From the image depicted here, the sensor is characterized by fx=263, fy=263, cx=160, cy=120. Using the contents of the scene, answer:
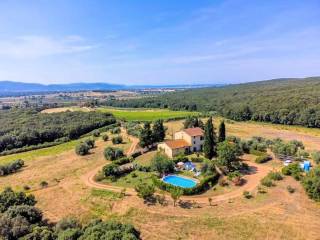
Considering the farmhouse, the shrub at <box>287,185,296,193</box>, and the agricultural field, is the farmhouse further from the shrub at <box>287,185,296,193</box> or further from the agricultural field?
the agricultural field

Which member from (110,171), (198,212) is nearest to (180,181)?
(198,212)

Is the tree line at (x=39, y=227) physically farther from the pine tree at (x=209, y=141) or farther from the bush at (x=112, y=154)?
the pine tree at (x=209, y=141)

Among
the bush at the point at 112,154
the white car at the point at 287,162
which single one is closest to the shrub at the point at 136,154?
the bush at the point at 112,154

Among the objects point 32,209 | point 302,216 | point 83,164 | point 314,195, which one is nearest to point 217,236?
point 302,216

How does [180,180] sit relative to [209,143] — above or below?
→ below

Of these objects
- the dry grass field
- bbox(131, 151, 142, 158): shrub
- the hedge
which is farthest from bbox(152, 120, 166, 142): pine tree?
the hedge

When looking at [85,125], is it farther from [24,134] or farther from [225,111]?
[225,111]
